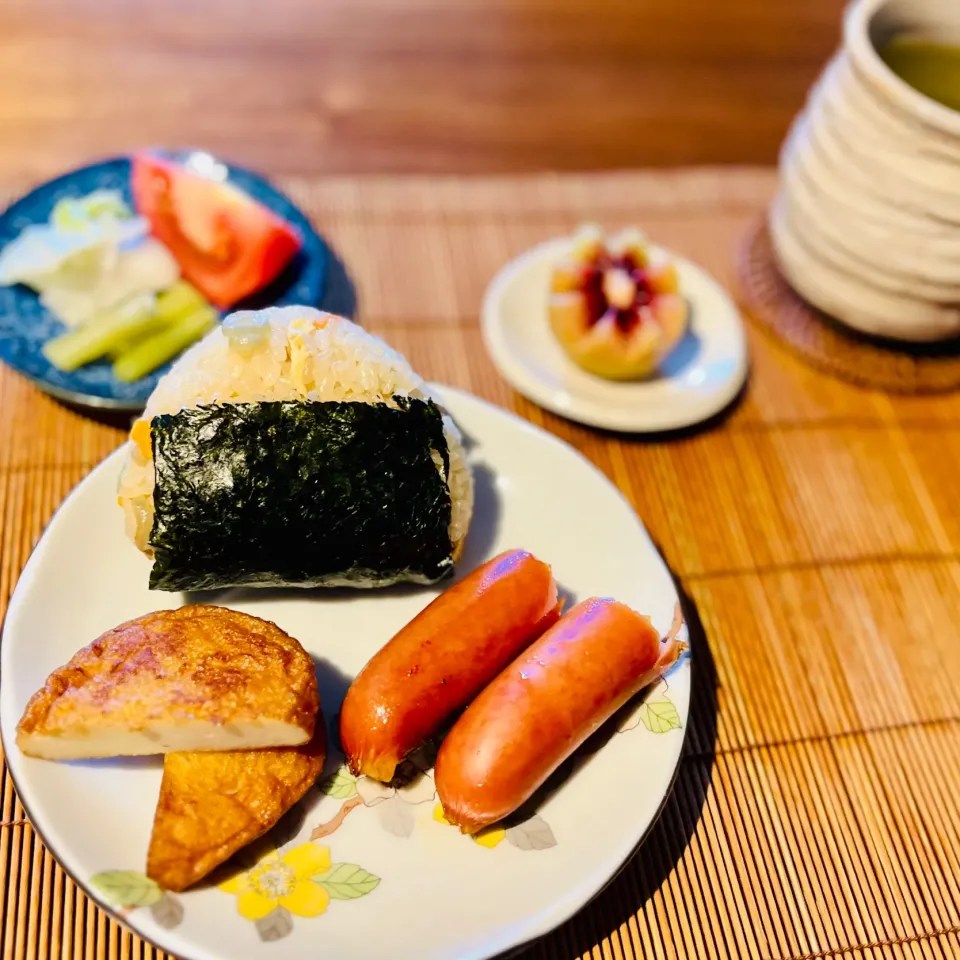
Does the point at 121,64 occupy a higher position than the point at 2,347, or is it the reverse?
the point at 121,64

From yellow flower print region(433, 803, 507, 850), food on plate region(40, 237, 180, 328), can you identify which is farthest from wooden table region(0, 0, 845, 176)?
yellow flower print region(433, 803, 507, 850)

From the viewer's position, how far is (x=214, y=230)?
2141mm

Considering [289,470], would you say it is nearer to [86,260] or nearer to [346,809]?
[346,809]

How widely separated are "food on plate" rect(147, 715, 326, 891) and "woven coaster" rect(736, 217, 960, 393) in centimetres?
181

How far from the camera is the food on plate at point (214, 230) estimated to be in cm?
212

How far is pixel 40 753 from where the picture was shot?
1.26 m

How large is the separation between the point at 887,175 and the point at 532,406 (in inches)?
39.7

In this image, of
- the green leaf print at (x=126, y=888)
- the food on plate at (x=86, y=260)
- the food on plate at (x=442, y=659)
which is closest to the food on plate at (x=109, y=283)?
the food on plate at (x=86, y=260)

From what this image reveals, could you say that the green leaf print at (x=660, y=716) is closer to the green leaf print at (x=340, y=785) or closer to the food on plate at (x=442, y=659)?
the food on plate at (x=442, y=659)

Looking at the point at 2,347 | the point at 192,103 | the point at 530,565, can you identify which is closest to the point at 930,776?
the point at 530,565

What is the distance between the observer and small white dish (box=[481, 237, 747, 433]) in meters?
2.09

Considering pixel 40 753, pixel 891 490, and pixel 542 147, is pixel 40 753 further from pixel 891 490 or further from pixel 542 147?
pixel 542 147

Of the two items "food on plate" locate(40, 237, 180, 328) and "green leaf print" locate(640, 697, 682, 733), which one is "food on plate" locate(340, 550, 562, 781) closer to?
"green leaf print" locate(640, 697, 682, 733)

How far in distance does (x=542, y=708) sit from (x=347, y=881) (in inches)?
15.3
